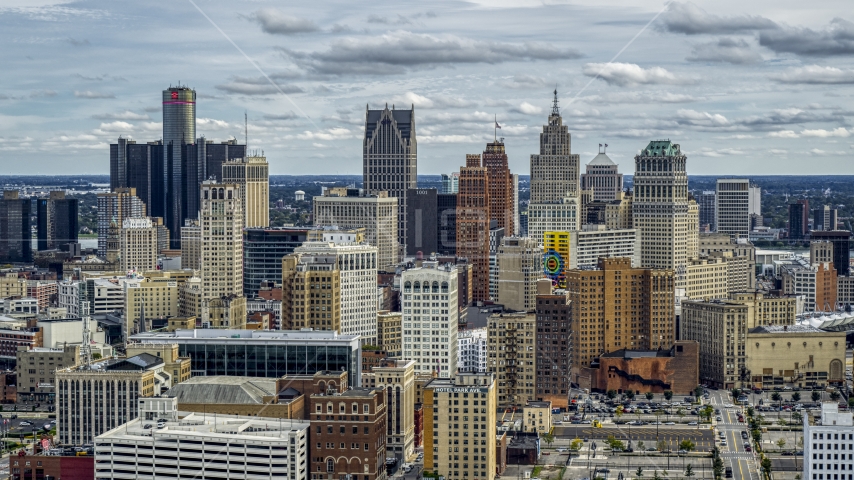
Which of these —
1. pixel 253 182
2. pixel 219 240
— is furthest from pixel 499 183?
pixel 219 240

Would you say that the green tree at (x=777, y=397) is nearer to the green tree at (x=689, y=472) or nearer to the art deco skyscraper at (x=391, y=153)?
the green tree at (x=689, y=472)

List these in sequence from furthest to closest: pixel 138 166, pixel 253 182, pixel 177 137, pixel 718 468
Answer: pixel 138 166
pixel 177 137
pixel 253 182
pixel 718 468

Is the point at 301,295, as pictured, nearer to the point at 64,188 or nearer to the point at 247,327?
the point at 247,327

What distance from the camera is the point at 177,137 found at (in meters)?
160

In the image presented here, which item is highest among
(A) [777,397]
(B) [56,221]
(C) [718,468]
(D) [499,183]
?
(D) [499,183]

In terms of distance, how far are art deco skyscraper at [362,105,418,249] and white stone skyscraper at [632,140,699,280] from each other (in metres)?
32.7

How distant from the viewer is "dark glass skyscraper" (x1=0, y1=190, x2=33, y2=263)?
13812 centimetres

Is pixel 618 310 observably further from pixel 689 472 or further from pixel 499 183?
pixel 499 183

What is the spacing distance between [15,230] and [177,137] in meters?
23.9

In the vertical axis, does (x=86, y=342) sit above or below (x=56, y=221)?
below

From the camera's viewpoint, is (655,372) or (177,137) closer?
(655,372)

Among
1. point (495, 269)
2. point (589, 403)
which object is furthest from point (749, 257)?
point (589, 403)

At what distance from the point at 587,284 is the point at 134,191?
7831cm

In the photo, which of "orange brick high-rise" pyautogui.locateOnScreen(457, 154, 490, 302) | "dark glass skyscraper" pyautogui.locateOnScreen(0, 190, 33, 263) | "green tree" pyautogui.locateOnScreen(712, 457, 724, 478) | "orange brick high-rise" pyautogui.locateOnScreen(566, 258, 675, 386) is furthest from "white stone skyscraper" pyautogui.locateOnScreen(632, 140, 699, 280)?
"dark glass skyscraper" pyautogui.locateOnScreen(0, 190, 33, 263)
